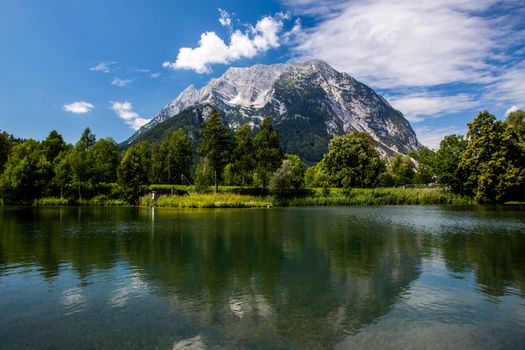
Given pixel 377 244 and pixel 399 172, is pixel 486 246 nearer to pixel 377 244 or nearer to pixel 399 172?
pixel 377 244

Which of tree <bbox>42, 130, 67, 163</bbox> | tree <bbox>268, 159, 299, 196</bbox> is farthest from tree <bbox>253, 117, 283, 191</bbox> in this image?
tree <bbox>42, 130, 67, 163</bbox>

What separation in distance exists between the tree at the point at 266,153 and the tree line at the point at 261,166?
0.22 meters

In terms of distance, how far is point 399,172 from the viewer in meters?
125

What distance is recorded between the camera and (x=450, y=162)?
254ft

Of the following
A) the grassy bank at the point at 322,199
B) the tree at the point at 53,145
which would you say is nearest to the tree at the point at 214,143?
the grassy bank at the point at 322,199

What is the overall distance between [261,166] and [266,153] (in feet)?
10.3

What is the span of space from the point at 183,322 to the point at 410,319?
660cm

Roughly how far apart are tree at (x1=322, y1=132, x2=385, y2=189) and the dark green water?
5981 cm

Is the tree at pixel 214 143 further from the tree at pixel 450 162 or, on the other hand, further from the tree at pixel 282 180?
the tree at pixel 450 162

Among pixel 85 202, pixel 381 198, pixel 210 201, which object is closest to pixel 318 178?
pixel 381 198

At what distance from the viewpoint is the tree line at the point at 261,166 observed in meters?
70.8

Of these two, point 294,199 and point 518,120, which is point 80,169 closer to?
point 294,199

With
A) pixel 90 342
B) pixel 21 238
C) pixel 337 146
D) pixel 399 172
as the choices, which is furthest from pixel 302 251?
pixel 399 172

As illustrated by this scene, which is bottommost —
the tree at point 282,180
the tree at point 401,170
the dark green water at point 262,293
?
the dark green water at point 262,293
